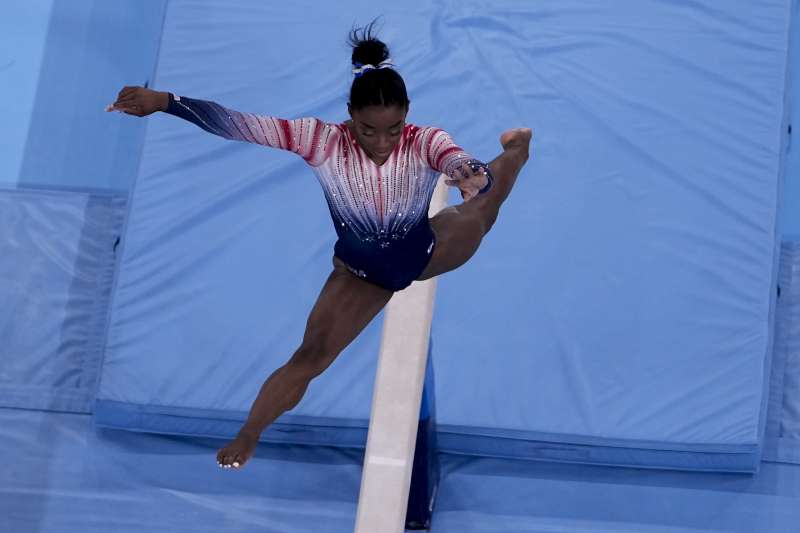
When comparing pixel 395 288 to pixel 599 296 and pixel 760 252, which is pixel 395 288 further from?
pixel 760 252

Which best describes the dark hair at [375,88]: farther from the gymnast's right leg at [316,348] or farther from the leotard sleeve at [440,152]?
the gymnast's right leg at [316,348]

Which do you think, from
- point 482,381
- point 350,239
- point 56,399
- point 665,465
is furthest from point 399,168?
point 56,399

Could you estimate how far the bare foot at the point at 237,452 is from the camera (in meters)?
2.19

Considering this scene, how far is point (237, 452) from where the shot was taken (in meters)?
2.21

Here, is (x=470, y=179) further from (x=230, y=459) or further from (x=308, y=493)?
(x=308, y=493)

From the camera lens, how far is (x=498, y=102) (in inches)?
167

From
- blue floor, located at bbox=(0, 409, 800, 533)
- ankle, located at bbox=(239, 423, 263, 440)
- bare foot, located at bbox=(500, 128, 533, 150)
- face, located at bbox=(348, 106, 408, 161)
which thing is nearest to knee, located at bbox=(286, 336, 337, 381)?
ankle, located at bbox=(239, 423, 263, 440)

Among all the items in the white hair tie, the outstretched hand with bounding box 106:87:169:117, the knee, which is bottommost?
the knee

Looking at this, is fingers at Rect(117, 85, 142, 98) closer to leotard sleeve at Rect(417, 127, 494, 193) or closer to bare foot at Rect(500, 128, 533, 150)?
leotard sleeve at Rect(417, 127, 494, 193)

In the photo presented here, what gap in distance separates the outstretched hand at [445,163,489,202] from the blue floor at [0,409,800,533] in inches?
66.1

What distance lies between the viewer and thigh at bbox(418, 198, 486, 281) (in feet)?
8.74

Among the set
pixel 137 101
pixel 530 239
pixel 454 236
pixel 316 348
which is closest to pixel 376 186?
pixel 454 236

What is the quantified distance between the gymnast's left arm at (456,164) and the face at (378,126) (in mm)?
83

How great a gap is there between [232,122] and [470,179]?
52 centimetres
